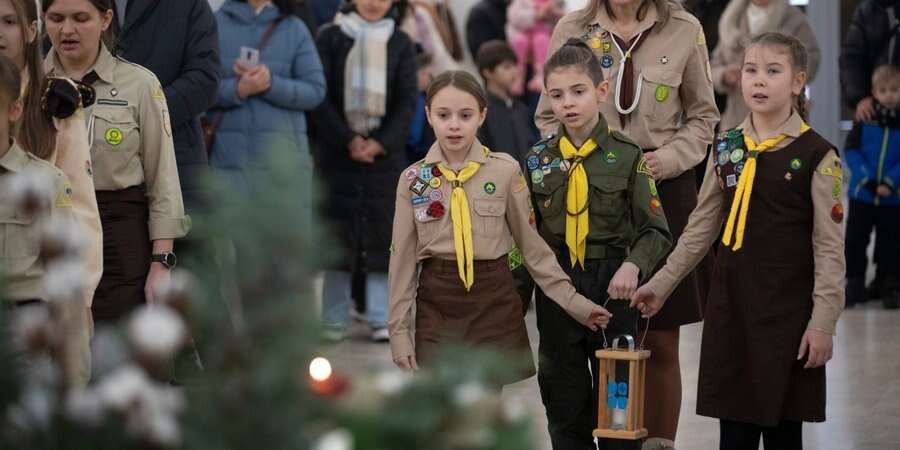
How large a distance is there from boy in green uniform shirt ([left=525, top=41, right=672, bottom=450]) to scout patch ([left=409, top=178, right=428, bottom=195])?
372 mm

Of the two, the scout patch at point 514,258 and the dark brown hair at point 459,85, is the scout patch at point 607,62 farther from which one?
the scout patch at point 514,258

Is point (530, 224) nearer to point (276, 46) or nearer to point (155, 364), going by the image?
point (155, 364)

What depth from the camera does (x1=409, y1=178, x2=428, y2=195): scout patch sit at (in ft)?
13.9

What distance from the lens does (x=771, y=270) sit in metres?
4.19

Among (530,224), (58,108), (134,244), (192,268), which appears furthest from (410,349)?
(192,268)

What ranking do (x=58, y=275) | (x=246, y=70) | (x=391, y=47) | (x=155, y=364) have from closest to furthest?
1. (x=155, y=364)
2. (x=58, y=275)
3. (x=246, y=70)
4. (x=391, y=47)

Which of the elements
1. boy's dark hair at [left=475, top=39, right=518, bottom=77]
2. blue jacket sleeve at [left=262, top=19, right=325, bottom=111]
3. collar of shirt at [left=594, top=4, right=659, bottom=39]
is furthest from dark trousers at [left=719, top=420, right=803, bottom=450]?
boy's dark hair at [left=475, top=39, right=518, bottom=77]

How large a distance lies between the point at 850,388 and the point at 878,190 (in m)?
3.33

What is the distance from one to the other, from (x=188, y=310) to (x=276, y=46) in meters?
6.35

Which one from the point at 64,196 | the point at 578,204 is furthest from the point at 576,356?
the point at 64,196

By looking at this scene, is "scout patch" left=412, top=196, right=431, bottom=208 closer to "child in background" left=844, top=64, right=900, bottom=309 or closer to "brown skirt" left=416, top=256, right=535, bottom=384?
"brown skirt" left=416, top=256, right=535, bottom=384

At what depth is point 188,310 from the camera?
49.3 inches

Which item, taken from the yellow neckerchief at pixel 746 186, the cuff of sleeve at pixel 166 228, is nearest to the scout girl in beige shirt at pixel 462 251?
the yellow neckerchief at pixel 746 186

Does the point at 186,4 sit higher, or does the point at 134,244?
the point at 186,4
